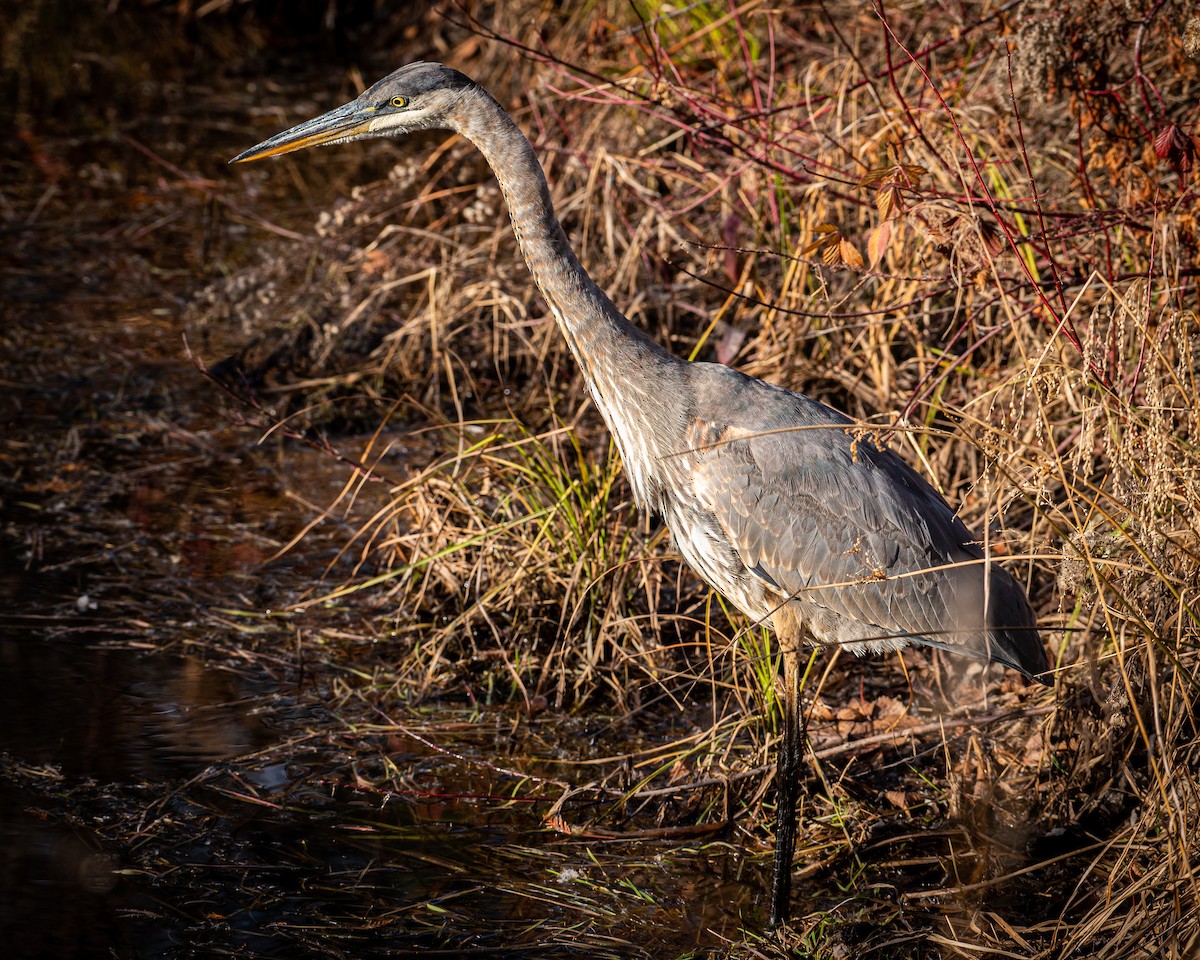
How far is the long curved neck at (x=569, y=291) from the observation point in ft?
12.6

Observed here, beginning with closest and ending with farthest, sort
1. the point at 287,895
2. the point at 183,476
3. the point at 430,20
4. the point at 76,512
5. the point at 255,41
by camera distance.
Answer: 1. the point at 287,895
2. the point at 76,512
3. the point at 183,476
4. the point at 430,20
5. the point at 255,41

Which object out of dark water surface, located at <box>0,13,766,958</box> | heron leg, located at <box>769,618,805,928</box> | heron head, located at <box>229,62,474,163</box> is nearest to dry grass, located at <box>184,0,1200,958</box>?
heron leg, located at <box>769,618,805,928</box>

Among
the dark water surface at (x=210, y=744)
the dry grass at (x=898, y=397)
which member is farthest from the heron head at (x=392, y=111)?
the dark water surface at (x=210, y=744)

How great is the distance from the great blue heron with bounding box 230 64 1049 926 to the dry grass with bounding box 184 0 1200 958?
27 cm

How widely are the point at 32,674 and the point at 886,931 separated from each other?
308 cm

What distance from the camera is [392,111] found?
13.1ft

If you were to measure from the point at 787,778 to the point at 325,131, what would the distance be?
2.45 m

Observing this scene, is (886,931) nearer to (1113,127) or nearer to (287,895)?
(287,895)

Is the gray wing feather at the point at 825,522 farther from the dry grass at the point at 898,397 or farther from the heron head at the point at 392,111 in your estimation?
the heron head at the point at 392,111

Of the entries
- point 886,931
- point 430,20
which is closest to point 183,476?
point 886,931

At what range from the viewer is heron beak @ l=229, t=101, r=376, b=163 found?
3.96 meters

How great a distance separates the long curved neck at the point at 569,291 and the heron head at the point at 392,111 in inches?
2.6

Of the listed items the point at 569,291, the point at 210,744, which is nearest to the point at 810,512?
the point at 569,291

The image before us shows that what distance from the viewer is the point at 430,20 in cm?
1142
